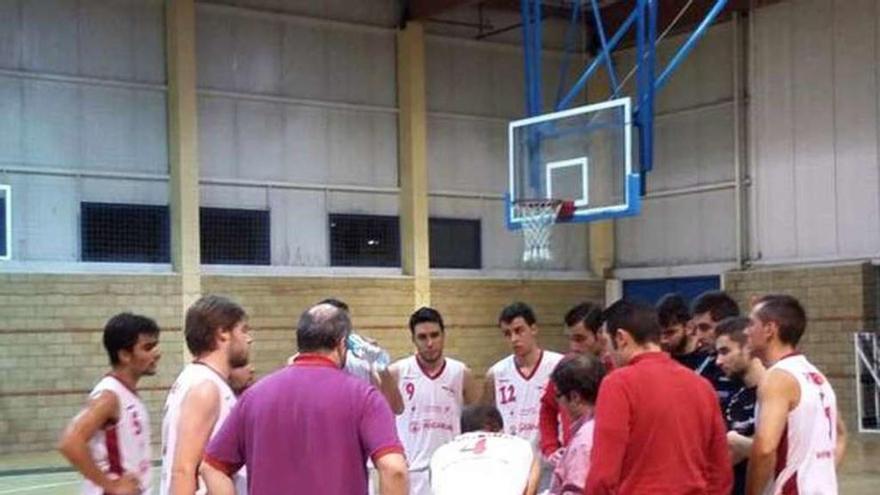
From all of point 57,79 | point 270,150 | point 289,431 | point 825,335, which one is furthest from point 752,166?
point 289,431

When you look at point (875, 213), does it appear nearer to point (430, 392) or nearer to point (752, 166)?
point (752, 166)

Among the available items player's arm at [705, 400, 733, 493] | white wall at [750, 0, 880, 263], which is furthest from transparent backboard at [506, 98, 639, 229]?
player's arm at [705, 400, 733, 493]

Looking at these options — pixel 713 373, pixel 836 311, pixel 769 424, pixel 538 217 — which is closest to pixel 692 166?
pixel 836 311

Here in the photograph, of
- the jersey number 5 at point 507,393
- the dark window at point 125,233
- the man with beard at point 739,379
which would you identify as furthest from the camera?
the dark window at point 125,233

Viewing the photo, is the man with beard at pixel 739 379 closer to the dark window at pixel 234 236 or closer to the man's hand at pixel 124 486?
the man's hand at pixel 124 486

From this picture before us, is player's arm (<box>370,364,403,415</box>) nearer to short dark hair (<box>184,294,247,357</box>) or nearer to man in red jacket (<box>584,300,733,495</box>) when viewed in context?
short dark hair (<box>184,294,247,357</box>)

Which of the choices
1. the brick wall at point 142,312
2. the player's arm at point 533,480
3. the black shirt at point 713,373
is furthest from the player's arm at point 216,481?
the brick wall at point 142,312

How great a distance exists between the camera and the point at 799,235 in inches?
732

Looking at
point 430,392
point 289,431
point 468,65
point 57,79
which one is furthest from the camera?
point 468,65

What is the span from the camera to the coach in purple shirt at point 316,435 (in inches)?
155

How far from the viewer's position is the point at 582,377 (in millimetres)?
4648

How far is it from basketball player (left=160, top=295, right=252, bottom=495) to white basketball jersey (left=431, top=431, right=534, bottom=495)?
2.77ft

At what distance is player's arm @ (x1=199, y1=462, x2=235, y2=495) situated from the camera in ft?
13.2

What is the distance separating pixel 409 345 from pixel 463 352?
101 centimetres
